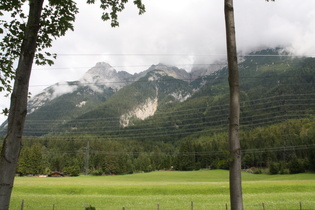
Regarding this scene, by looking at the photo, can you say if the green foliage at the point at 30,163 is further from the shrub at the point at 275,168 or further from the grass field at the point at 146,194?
the shrub at the point at 275,168

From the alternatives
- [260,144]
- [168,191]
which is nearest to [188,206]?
[168,191]

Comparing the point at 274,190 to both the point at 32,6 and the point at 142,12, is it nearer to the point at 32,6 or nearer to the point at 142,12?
the point at 142,12

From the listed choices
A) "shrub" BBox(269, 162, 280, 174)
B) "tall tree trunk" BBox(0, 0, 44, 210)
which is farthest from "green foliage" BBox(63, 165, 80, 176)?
"tall tree trunk" BBox(0, 0, 44, 210)

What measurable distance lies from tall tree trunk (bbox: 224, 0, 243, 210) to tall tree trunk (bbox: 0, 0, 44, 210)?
4550mm

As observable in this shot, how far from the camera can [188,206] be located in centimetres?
2422

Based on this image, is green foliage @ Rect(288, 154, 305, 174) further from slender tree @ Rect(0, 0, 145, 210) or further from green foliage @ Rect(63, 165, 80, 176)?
slender tree @ Rect(0, 0, 145, 210)

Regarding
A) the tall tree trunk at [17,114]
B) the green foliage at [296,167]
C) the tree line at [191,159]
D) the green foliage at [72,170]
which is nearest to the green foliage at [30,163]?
the tree line at [191,159]

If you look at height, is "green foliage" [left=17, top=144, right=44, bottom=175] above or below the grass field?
above

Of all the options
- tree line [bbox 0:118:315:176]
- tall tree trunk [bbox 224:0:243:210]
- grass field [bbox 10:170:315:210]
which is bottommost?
grass field [bbox 10:170:315:210]

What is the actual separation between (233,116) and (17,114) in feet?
15.3

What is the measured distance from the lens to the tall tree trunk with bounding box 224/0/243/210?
15.3 feet

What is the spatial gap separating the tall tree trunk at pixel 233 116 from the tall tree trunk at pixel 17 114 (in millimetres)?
A: 4550

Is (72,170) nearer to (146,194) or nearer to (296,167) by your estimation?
(146,194)

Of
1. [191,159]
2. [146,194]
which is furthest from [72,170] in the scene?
[146,194]
